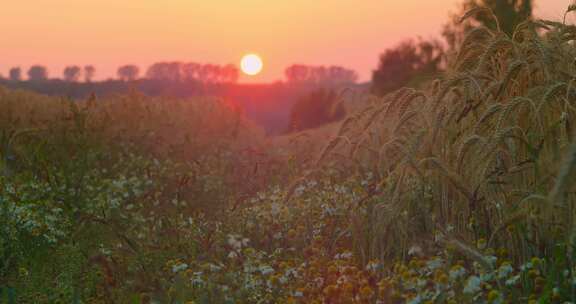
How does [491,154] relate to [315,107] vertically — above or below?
above

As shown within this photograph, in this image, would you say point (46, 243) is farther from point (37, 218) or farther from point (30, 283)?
point (30, 283)

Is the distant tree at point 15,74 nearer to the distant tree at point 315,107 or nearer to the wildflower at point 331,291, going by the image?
the distant tree at point 315,107

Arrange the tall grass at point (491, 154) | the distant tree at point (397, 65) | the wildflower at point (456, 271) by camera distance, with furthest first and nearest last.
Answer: the distant tree at point (397, 65), the tall grass at point (491, 154), the wildflower at point (456, 271)

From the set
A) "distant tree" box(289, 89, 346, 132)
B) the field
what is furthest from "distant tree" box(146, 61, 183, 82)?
the field

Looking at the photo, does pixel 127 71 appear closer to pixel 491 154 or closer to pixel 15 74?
pixel 15 74

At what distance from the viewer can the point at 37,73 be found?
104 metres

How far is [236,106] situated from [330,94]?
28.7 metres

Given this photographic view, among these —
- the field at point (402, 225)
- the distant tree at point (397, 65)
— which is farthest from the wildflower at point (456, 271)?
the distant tree at point (397, 65)

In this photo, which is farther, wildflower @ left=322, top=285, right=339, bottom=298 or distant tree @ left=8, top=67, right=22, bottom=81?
distant tree @ left=8, top=67, right=22, bottom=81

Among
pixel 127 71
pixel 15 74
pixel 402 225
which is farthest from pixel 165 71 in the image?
pixel 402 225

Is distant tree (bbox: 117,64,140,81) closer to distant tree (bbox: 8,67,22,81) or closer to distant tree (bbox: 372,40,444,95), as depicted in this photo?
distant tree (bbox: 8,67,22,81)

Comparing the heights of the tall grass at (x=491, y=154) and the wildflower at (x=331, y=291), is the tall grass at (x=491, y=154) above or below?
above

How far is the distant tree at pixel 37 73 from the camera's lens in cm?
10182

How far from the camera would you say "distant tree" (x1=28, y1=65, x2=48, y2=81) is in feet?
334
